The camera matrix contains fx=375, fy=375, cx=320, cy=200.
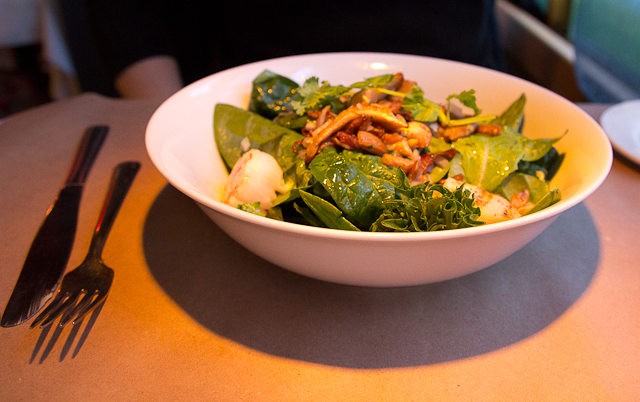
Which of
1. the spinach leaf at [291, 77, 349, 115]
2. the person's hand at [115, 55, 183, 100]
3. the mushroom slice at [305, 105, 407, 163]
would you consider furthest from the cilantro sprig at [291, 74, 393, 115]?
the person's hand at [115, 55, 183, 100]

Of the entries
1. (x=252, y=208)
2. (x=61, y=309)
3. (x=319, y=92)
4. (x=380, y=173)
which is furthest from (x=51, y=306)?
(x=319, y=92)

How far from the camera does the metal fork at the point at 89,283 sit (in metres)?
0.75

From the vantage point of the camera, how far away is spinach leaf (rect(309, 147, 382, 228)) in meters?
0.82

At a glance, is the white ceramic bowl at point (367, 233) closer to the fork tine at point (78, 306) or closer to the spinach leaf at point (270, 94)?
the spinach leaf at point (270, 94)

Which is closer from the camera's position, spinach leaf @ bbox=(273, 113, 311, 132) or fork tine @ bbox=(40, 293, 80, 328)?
fork tine @ bbox=(40, 293, 80, 328)

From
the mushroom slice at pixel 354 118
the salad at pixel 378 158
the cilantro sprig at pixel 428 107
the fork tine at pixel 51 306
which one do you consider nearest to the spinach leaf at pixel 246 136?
the salad at pixel 378 158

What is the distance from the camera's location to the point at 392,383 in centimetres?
71

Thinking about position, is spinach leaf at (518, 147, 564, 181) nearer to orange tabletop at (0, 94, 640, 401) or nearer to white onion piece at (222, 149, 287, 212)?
orange tabletop at (0, 94, 640, 401)

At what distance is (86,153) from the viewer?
54.7 inches

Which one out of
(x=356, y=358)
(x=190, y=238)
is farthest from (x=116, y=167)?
(x=356, y=358)

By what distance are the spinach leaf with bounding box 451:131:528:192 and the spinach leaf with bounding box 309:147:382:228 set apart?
363mm

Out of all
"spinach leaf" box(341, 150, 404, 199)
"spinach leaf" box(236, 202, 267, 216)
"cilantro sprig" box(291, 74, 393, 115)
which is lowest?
"spinach leaf" box(236, 202, 267, 216)

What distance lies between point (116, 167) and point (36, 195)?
25 cm

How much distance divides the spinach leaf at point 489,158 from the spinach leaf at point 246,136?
0.50 metres
